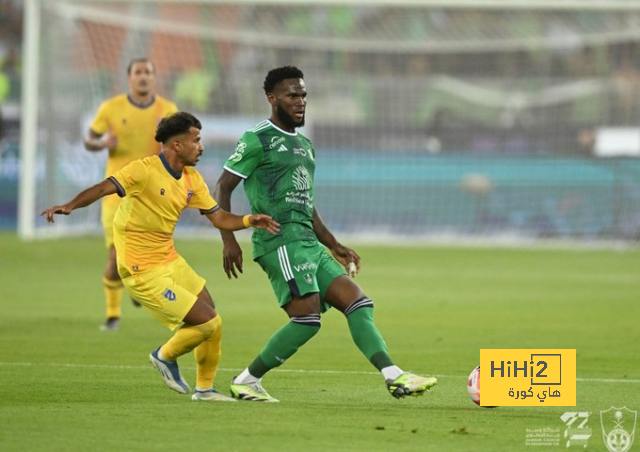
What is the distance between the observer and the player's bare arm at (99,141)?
13.9 m

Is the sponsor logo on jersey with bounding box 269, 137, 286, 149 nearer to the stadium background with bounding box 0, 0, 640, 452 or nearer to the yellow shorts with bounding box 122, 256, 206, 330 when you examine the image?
the yellow shorts with bounding box 122, 256, 206, 330

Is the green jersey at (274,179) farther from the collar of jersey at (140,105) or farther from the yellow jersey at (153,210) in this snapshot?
the collar of jersey at (140,105)

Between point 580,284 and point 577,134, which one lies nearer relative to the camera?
point 580,284

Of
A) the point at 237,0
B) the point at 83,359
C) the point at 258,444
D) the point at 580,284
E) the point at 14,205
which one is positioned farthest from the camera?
the point at 14,205

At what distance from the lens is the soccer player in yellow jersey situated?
352 inches

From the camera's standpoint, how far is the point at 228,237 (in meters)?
9.06

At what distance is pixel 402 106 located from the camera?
92.4ft

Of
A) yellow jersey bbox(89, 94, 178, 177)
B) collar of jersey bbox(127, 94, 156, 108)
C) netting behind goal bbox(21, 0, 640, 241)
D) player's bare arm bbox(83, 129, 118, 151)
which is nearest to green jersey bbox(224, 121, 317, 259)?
player's bare arm bbox(83, 129, 118, 151)

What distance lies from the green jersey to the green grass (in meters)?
1.09

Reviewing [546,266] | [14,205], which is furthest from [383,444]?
[14,205]

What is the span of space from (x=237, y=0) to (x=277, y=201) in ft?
52.7

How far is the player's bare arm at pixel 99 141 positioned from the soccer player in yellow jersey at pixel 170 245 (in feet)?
15.2

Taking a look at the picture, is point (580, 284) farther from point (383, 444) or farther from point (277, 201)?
point (383, 444)

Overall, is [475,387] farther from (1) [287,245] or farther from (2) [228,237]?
(2) [228,237]
